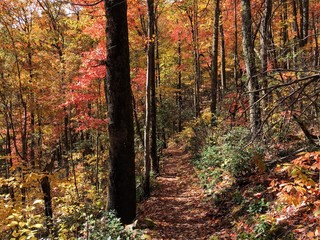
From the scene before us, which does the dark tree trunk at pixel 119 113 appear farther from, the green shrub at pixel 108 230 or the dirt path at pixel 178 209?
the dirt path at pixel 178 209

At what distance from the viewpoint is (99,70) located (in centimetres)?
1118

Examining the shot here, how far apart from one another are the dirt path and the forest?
0.05 meters

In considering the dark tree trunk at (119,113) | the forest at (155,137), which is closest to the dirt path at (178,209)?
the forest at (155,137)

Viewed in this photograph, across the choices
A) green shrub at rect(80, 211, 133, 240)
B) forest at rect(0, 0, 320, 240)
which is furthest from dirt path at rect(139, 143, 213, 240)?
green shrub at rect(80, 211, 133, 240)

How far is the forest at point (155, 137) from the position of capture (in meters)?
3.70

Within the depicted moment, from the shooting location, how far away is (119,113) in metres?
5.19

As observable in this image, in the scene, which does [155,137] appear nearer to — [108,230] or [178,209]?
[178,209]

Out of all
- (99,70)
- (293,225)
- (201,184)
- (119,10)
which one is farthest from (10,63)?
(293,225)

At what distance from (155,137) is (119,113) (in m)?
5.89

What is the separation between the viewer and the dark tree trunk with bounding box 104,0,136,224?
5.10 metres

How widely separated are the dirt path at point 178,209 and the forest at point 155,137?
0.05 meters

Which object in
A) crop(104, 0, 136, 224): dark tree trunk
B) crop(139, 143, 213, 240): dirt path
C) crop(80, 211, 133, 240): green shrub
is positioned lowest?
crop(139, 143, 213, 240): dirt path

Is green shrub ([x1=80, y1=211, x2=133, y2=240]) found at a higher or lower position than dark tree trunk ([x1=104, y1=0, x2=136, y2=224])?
lower

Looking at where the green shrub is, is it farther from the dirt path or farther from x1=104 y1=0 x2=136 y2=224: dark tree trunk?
the dirt path
